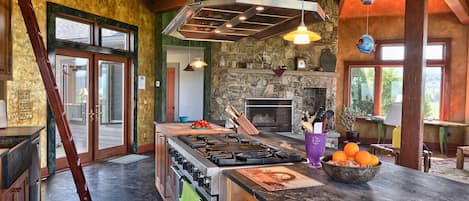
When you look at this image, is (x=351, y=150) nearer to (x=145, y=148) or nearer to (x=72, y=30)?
(x=72, y=30)

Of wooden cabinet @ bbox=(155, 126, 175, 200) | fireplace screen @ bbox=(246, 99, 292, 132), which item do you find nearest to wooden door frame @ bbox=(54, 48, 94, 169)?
wooden cabinet @ bbox=(155, 126, 175, 200)

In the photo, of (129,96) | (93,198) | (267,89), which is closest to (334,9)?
(267,89)

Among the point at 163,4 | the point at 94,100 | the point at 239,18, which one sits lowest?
the point at 94,100

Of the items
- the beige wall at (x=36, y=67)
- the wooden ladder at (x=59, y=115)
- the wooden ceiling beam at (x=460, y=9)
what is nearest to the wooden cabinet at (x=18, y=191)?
the wooden ladder at (x=59, y=115)

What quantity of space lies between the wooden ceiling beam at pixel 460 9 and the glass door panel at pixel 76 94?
23.6 feet

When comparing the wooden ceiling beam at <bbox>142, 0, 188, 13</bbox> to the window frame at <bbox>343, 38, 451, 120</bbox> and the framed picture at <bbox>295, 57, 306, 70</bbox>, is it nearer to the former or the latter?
the framed picture at <bbox>295, 57, 306, 70</bbox>

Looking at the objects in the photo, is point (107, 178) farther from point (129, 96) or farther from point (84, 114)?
point (129, 96)

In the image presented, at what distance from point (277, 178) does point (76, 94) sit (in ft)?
17.4

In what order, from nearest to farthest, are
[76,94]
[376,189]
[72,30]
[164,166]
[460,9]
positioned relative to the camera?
[376,189] < [164,166] < [72,30] < [76,94] < [460,9]

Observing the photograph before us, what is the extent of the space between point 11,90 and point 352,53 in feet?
25.2

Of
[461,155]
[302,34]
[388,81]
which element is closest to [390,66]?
[388,81]

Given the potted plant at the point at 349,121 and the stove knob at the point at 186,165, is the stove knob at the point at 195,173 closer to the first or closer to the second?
the stove knob at the point at 186,165

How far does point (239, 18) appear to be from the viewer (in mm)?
2787

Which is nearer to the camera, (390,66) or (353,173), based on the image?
(353,173)
